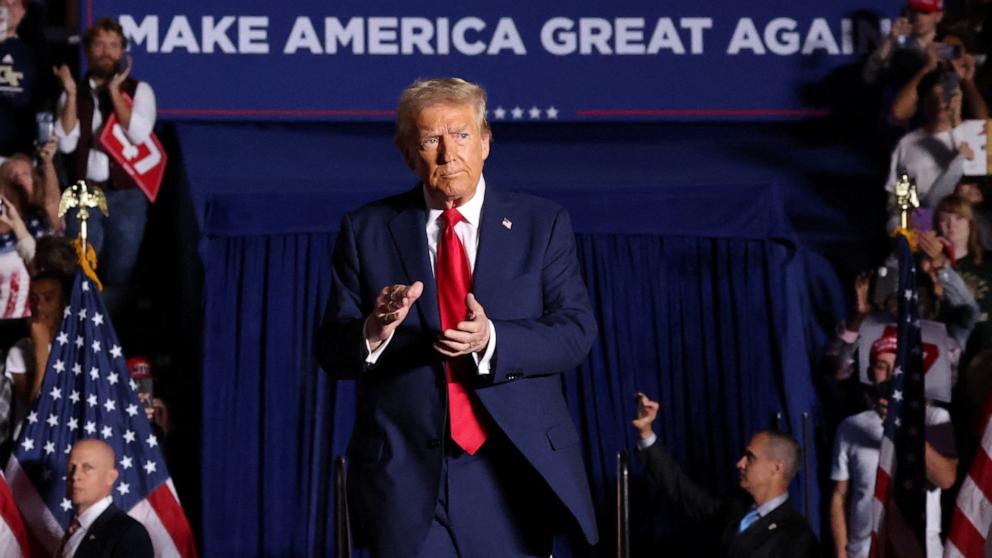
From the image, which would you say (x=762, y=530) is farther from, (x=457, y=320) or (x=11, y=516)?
(x=457, y=320)

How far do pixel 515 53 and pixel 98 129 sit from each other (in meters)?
1.96

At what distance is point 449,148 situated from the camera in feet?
8.84

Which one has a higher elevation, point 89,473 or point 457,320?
point 457,320

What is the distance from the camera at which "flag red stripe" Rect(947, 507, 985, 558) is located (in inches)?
209

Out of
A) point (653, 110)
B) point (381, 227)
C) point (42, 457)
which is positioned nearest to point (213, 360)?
point (42, 457)

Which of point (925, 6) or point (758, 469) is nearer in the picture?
point (758, 469)

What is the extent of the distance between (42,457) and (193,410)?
3.34 ft

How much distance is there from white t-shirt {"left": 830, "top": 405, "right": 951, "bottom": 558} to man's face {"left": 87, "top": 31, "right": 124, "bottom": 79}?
139 inches

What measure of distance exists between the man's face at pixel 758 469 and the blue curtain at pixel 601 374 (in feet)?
2.46

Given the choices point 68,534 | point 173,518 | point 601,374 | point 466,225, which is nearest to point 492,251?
point 466,225

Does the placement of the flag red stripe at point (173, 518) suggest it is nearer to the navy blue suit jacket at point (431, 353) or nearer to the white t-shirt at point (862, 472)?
the white t-shirt at point (862, 472)

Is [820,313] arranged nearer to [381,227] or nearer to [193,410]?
[193,410]

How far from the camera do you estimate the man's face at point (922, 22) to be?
722 cm

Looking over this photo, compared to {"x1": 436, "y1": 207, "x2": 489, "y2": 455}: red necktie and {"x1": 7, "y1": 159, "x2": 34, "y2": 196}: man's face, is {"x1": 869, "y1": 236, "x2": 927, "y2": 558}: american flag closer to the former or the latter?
{"x1": 436, "y1": 207, "x2": 489, "y2": 455}: red necktie
